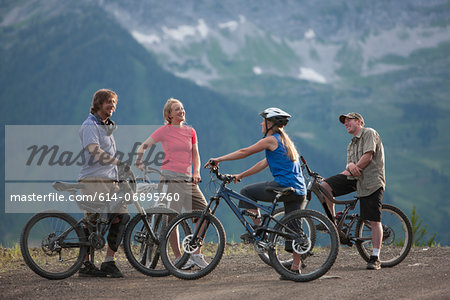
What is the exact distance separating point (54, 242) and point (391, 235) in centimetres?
430

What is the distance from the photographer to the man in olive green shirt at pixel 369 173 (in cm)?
675

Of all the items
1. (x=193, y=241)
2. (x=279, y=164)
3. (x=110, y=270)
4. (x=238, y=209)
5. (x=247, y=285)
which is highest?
(x=279, y=164)

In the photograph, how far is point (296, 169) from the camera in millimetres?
5828

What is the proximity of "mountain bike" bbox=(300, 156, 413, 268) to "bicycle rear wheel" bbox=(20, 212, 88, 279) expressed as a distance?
9.78ft

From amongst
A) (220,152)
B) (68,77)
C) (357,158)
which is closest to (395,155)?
(220,152)

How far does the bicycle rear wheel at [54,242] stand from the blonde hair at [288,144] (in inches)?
97.5

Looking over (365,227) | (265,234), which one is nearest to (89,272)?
(265,234)

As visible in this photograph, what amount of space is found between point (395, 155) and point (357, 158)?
18244 cm

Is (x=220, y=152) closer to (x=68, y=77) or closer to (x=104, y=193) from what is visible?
(x=68, y=77)

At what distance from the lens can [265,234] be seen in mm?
5773

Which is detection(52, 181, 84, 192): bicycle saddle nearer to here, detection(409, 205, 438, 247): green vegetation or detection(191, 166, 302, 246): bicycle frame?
detection(191, 166, 302, 246): bicycle frame

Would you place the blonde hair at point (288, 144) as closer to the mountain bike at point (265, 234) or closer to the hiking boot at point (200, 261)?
the mountain bike at point (265, 234)

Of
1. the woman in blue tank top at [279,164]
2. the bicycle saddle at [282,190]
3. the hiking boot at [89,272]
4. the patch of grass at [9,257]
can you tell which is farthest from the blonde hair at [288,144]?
the patch of grass at [9,257]

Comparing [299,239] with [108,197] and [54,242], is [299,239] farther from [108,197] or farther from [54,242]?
[54,242]
